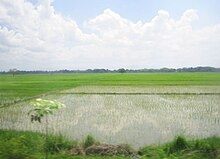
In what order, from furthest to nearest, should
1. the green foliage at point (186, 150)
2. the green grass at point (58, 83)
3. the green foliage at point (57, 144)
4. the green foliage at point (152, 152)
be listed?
1. the green grass at point (58, 83)
2. the green foliage at point (57, 144)
3. the green foliage at point (186, 150)
4. the green foliage at point (152, 152)

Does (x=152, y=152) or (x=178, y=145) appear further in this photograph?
(x=178, y=145)

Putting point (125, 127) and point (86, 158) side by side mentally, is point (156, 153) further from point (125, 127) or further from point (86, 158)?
point (125, 127)

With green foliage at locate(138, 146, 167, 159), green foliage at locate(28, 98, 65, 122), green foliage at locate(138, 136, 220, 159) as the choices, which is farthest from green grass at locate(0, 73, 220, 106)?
green foliage at locate(28, 98, 65, 122)

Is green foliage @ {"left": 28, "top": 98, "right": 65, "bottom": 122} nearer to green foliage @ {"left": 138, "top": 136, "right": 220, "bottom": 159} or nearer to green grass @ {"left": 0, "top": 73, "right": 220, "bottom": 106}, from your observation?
green foliage @ {"left": 138, "top": 136, "right": 220, "bottom": 159}

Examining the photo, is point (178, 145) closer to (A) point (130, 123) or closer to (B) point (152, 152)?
(B) point (152, 152)

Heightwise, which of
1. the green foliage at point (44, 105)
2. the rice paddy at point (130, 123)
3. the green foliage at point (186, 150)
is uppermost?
the green foliage at point (44, 105)

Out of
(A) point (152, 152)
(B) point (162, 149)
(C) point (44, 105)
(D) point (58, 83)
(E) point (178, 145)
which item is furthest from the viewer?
(D) point (58, 83)

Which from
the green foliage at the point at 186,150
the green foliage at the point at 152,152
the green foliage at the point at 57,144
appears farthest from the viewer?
the green foliage at the point at 57,144

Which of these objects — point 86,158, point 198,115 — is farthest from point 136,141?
point 198,115

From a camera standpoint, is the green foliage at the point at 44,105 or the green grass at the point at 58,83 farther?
the green grass at the point at 58,83

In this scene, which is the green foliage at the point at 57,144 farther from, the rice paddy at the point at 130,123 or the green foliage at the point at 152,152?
the green foliage at the point at 152,152

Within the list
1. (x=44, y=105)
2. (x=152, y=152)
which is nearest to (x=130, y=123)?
(x=152, y=152)

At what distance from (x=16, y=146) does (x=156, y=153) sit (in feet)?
9.63

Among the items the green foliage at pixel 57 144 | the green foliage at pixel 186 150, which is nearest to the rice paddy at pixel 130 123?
the green foliage at pixel 186 150
